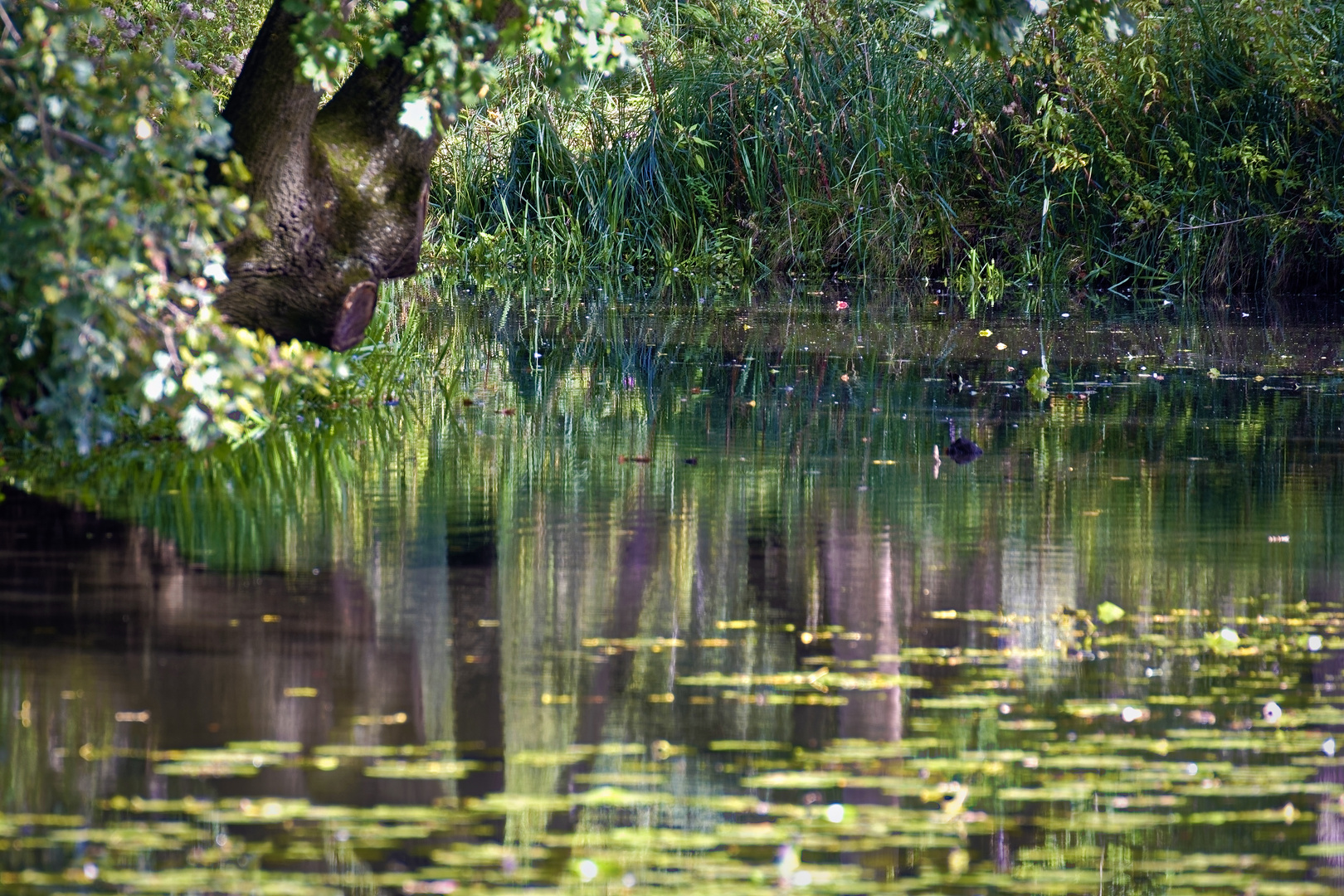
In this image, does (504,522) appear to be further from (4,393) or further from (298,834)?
(298,834)

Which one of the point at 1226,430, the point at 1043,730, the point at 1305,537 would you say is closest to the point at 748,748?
the point at 1043,730

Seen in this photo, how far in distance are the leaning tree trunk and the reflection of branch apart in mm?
2259

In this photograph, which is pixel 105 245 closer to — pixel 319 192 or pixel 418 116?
pixel 418 116

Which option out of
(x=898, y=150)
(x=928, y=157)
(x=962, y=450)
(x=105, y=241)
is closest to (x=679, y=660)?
(x=105, y=241)

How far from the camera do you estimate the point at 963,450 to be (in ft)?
27.1

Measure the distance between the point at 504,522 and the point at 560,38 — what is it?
1.81 metres

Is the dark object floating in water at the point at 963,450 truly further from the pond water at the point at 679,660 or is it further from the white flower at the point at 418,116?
the white flower at the point at 418,116

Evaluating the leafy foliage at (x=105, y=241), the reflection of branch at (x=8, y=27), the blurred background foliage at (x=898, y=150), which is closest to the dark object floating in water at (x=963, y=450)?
the leafy foliage at (x=105, y=241)

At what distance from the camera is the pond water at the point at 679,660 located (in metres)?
3.60

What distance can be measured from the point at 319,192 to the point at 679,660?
379 centimetres

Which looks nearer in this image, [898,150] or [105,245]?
[105,245]

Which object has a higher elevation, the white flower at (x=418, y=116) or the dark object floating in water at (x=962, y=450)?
the white flower at (x=418, y=116)

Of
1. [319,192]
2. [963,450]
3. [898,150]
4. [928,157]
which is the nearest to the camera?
[319,192]

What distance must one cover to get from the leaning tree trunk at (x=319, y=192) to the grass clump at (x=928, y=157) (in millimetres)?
8129
